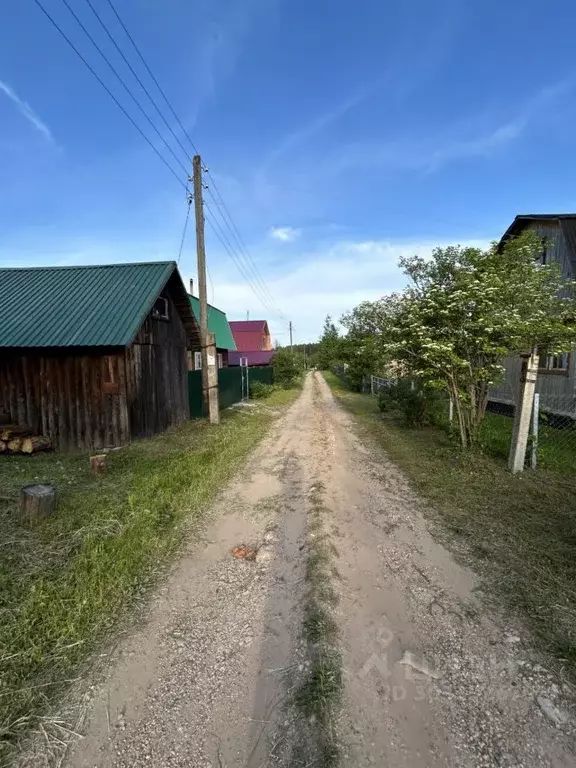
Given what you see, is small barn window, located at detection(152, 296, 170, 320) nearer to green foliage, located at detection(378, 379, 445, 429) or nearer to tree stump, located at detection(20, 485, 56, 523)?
green foliage, located at detection(378, 379, 445, 429)

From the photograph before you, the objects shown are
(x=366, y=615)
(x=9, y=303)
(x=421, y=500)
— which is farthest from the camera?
(x=9, y=303)

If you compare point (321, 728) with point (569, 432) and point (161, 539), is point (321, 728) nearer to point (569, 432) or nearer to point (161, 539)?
point (161, 539)

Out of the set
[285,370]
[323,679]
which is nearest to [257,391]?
[285,370]

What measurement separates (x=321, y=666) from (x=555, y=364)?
14.3 m

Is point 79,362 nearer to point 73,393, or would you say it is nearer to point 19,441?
point 73,393

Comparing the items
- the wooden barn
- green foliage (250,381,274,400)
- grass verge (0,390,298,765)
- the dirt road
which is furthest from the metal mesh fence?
green foliage (250,381,274,400)

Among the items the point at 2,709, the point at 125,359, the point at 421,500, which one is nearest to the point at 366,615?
the point at 2,709

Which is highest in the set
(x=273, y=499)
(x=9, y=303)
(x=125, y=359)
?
(x=9, y=303)

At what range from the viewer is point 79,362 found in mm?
10266

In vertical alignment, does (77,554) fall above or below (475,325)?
below

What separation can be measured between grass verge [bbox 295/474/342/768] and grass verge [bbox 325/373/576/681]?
1387 millimetres

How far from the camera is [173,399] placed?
43.7ft

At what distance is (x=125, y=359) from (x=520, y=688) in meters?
9.82

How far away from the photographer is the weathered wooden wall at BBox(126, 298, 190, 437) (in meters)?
10.8
